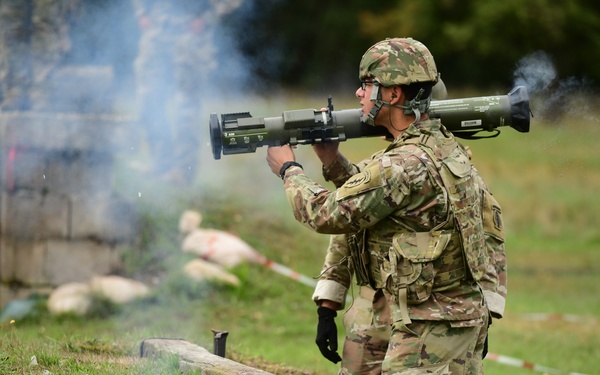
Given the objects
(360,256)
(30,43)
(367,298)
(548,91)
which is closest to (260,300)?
(30,43)

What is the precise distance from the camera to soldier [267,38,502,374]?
15.9 ft

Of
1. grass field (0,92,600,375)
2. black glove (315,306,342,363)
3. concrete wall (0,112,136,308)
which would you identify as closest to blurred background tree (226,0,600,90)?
grass field (0,92,600,375)

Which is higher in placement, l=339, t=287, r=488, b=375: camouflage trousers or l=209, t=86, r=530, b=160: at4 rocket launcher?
l=209, t=86, r=530, b=160: at4 rocket launcher

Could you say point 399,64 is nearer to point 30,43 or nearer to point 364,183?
point 364,183

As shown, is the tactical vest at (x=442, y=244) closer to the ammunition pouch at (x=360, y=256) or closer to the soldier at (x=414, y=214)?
the soldier at (x=414, y=214)

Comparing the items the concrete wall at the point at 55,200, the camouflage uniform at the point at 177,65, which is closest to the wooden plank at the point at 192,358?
the concrete wall at the point at 55,200

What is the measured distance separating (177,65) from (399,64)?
903 cm

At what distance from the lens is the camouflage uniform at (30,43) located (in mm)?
11391

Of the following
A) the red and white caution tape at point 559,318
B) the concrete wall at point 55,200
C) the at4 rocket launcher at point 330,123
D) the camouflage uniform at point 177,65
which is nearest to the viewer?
the at4 rocket launcher at point 330,123

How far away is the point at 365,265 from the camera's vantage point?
211 inches

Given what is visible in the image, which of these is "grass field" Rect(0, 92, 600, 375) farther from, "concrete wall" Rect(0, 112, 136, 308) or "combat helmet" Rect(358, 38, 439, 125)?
"combat helmet" Rect(358, 38, 439, 125)

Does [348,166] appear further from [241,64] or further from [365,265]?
[241,64]

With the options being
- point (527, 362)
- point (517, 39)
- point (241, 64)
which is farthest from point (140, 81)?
point (517, 39)

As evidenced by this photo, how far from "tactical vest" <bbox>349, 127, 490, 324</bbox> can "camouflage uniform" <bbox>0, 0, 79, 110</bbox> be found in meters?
7.22
